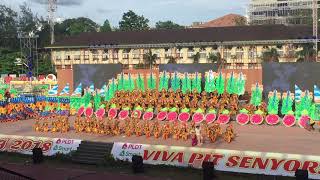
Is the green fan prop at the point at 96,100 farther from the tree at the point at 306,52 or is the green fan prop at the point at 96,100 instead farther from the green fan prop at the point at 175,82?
the tree at the point at 306,52

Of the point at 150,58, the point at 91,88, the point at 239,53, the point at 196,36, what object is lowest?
the point at 91,88

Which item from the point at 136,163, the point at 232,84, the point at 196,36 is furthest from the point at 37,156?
the point at 196,36

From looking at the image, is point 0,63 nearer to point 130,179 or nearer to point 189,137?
point 189,137

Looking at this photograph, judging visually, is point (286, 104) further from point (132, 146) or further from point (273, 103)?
point (132, 146)

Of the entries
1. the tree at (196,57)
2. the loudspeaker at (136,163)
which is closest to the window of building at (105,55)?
the tree at (196,57)

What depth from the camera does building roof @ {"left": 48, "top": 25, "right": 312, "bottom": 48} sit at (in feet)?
186

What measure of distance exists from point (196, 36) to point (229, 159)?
45.2 meters

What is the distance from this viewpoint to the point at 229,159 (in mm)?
17938

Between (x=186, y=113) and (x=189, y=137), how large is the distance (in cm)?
586

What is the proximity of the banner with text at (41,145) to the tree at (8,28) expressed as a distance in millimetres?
74486

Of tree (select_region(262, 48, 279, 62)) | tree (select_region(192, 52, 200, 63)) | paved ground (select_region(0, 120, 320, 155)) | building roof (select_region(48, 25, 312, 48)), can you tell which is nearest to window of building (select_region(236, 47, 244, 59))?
building roof (select_region(48, 25, 312, 48))

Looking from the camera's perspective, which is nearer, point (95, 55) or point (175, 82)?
point (175, 82)

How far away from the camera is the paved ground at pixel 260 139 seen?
22.2 meters

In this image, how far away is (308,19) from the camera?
288ft
